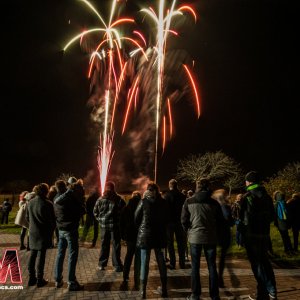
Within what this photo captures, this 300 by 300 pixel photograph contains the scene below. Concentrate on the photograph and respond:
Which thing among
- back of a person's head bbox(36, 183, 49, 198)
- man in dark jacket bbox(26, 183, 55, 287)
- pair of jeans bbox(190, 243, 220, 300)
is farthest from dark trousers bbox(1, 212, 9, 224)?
pair of jeans bbox(190, 243, 220, 300)

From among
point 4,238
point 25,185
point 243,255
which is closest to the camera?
point 243,255

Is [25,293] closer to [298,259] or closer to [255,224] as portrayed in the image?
[255,224]

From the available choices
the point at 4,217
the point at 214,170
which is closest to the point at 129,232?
the point at 4,217

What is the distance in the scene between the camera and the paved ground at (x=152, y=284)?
641 cm

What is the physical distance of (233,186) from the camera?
74188mm

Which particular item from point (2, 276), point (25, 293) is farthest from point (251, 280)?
point (2, 276)

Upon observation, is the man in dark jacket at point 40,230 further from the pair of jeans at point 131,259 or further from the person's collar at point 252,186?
the person's collar at point 252,186

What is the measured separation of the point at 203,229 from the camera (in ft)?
20.1

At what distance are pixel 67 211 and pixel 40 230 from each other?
67 centimetres

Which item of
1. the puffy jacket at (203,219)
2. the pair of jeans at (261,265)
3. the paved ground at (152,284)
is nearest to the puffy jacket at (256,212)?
the pair of jeans at (261,265)

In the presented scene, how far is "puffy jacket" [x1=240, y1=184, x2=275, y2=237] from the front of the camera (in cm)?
631

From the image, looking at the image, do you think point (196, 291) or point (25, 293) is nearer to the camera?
point (196, 291)

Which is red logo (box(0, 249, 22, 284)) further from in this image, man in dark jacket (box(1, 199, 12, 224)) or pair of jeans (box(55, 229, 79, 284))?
man in dark jacket (box(1, 199, 12, 224))

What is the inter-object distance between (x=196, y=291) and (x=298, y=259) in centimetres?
515
